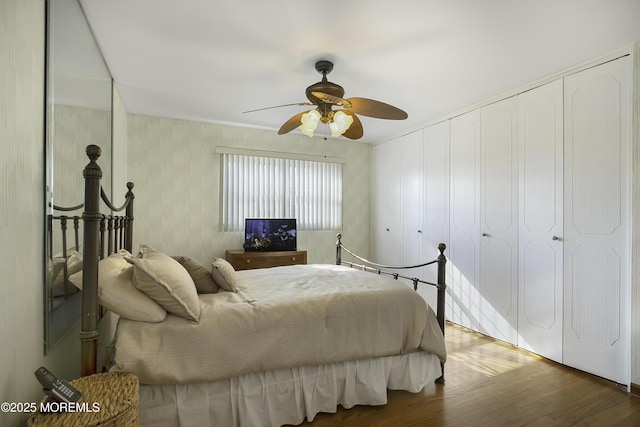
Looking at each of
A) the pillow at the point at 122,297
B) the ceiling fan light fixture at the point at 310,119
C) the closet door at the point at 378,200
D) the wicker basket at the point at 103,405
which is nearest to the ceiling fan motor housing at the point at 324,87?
the ceiling fan light fixture at the point at 310,119

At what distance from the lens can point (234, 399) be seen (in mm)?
1855

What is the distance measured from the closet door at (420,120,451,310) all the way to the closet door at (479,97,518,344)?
53 centimetres

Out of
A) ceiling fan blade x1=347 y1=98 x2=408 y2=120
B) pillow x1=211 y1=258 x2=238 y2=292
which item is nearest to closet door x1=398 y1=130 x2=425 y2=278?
ceiling fan blade x1=347 y1=98 x2=408 y2=120

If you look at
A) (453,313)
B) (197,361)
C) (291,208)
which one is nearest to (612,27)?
(453,313)

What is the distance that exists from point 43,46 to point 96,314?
47.0 inches

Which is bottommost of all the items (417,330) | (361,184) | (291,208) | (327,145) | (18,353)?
(417,330)

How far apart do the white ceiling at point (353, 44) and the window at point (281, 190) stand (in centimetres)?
128

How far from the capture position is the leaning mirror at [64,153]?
1.47 meters

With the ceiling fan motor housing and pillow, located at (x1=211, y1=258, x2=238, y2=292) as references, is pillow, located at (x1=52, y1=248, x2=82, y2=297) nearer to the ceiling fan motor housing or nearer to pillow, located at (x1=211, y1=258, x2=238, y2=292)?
pillow, located at (x1=211, y1=258, x2=238, y2=292)

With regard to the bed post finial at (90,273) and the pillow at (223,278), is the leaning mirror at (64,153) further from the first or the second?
the pillow at (223,278)

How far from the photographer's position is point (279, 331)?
1927mm

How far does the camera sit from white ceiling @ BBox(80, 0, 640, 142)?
2084mm

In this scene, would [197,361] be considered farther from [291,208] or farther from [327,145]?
[327,145]

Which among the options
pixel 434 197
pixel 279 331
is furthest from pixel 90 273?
pixel 434 197
